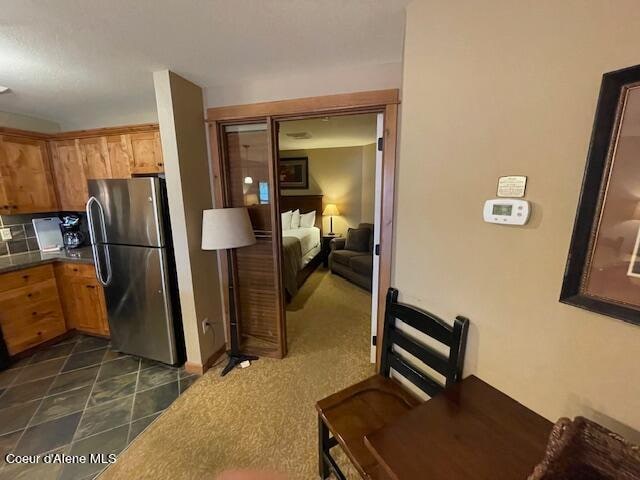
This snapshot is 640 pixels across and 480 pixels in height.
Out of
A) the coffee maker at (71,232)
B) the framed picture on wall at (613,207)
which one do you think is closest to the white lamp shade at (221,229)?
the framed picture on wall at (613,207)

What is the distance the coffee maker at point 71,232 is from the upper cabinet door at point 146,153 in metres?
1.20

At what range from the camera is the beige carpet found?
150 cm

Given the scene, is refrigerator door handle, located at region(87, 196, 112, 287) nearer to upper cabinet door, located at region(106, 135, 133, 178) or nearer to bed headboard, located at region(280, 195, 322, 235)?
upper cabinet door, located at region(106, 135, 133, 178)

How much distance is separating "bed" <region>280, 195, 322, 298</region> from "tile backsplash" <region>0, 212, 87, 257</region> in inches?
110

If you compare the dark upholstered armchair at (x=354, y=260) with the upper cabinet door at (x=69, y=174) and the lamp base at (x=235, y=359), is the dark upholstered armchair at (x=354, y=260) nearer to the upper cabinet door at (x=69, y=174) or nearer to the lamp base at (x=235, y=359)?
the lamp base at (x=235, y=359)

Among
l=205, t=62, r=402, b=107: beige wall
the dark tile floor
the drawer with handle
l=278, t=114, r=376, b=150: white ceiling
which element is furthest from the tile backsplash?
l=278, t=114, r=376, b=150: white ceiling

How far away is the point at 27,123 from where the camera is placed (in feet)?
9.18

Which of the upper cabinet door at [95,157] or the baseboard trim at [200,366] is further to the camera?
the upper cabinet door at [95,157]

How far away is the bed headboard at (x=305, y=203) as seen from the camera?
5.58 meters

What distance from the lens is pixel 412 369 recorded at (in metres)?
1.32

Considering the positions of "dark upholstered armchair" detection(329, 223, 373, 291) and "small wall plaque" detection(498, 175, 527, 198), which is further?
"dark upholstered armchair" detection(329, 223, 373, 291)

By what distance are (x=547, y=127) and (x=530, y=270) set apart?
46 centimetres

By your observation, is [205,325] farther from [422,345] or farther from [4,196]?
[4,196]

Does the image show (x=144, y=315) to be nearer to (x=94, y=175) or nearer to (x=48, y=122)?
(x=94, y=175)
